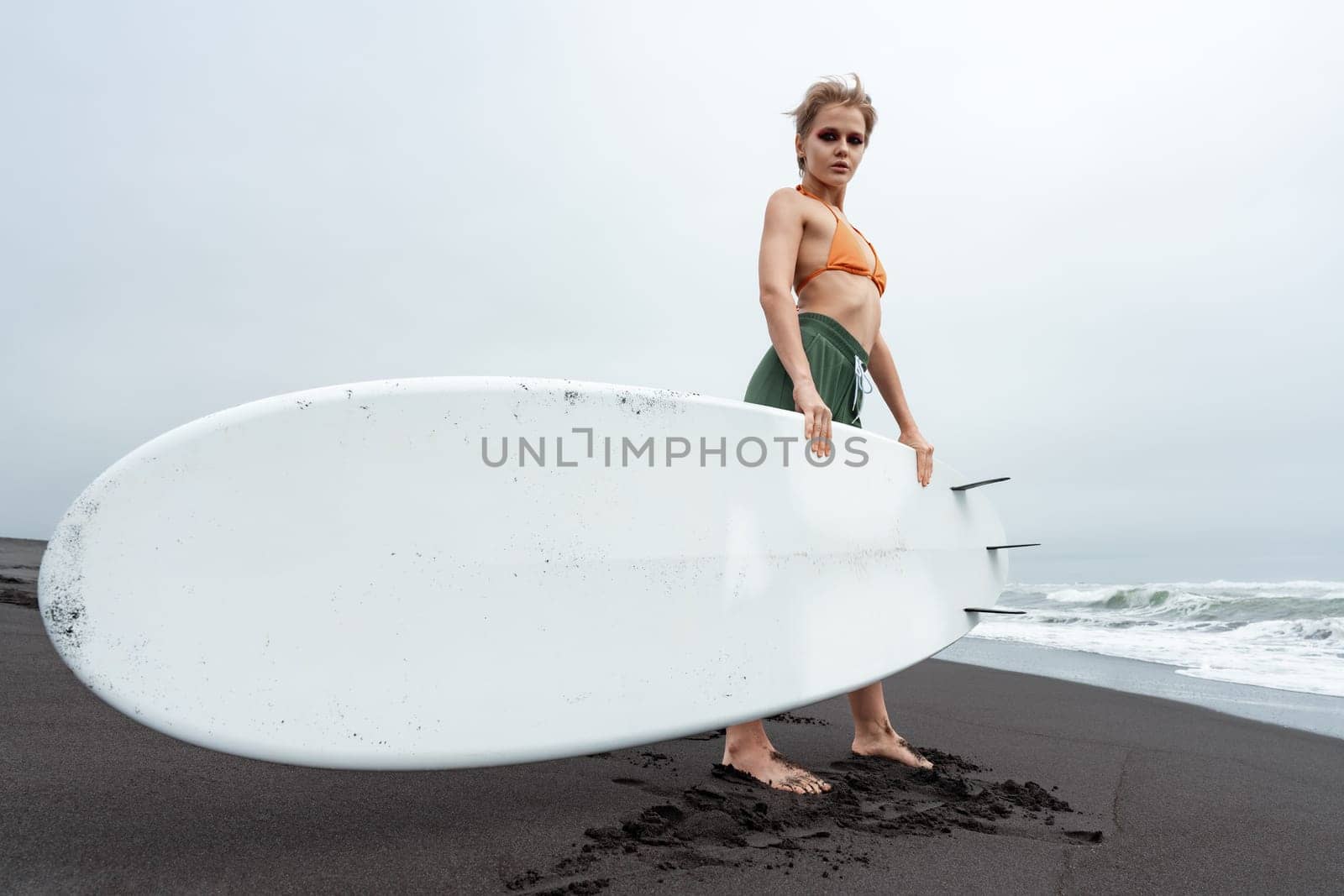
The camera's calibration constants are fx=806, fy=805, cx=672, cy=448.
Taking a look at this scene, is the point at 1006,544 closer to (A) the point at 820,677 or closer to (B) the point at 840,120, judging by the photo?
(A) the point at 820,677

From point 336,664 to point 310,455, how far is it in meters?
0.36

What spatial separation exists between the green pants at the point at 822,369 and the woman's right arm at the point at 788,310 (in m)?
0.04

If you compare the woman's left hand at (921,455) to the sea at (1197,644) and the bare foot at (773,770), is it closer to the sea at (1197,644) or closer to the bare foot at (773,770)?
the bare foot at (773,770)

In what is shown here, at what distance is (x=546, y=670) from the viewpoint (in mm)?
1503

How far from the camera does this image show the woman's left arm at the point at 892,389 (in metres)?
2.28

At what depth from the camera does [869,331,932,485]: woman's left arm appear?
2.28m

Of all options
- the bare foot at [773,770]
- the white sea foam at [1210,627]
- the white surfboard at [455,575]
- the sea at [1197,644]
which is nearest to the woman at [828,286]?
the white surfboard at [455,575]

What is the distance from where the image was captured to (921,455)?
7.18ft

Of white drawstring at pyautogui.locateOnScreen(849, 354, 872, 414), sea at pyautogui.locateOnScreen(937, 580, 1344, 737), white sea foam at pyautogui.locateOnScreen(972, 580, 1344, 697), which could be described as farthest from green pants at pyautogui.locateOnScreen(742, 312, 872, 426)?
white sea foam at pyautogui.locateOnScreen(972, 580, 1344, 697)

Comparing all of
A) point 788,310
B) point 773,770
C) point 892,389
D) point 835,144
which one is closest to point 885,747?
point 773,770

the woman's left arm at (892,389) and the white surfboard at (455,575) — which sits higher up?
the woman's left arm at (892,389)

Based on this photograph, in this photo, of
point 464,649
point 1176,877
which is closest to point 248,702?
point 464,649

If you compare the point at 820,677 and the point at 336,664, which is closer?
the point at 336,664

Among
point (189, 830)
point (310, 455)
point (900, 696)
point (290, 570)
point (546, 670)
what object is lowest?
point (900, 696)
